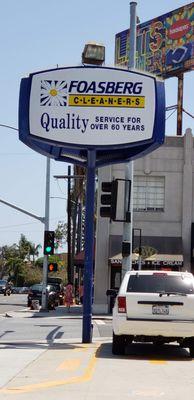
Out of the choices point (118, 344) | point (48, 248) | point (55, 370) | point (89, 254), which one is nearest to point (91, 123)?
point (89, 254)

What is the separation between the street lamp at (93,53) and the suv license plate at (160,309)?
651cm

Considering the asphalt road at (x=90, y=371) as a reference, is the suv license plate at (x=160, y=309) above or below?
above

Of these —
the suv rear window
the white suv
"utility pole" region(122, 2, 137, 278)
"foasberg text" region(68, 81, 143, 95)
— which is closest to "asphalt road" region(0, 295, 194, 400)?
the white suv

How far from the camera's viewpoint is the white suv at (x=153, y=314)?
13.1 m

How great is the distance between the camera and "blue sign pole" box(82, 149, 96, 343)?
51.3 ft

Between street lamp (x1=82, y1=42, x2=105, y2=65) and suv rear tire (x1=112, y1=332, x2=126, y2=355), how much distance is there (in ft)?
22.6

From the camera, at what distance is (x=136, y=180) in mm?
35031

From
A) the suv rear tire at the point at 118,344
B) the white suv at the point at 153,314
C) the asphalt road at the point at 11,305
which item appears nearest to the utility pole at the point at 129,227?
the white suv at the point at 153,314

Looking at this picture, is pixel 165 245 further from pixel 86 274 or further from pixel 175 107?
pixel 86 274

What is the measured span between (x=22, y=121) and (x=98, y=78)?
2010mm

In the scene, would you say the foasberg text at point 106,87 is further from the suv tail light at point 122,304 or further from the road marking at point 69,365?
the road marking at point 69,365

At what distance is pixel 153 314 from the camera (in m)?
13.2

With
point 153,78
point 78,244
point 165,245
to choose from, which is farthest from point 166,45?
point 153,78

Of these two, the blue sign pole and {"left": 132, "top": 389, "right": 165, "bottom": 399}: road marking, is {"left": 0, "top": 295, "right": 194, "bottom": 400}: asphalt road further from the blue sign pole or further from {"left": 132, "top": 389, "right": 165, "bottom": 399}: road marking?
the blue sign pole
